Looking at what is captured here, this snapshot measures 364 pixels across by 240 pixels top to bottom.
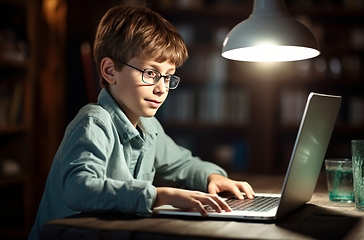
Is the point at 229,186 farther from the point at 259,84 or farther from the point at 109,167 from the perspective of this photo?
Answer: the point at 259,84

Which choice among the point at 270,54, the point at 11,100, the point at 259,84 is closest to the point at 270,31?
the point at 270,54

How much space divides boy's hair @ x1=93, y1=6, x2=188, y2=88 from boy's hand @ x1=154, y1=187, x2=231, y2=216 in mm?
423

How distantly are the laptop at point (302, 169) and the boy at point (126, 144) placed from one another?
4cm

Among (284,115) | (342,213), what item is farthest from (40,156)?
(342,213)

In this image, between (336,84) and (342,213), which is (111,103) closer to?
(342,213)

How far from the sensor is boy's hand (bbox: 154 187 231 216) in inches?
38.7

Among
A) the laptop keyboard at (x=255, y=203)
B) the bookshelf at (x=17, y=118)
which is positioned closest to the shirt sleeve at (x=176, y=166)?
the laptop keyboard at (x=255, y=203)

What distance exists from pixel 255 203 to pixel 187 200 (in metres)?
0.24

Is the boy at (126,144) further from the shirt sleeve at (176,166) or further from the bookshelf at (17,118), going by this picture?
the bookshelf at (17,118)

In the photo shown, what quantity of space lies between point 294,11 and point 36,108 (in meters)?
2.14

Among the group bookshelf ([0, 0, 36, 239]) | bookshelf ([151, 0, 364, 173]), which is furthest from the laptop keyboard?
bookshelf ([151, 0, 364, 173])

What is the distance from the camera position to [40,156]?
3889 mm

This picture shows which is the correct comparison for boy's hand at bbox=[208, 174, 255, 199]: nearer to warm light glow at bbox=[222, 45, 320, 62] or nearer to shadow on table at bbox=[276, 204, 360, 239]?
shadow on table at bbox=[276, 204, 360, 239]

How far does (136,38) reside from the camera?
1.31 meters
